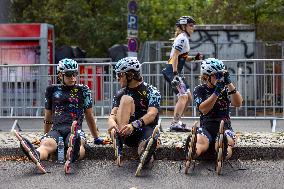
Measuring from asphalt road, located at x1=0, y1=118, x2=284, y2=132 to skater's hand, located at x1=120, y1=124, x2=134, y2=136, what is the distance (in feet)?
12.4

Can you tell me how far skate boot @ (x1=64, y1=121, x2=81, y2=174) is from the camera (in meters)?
8.79

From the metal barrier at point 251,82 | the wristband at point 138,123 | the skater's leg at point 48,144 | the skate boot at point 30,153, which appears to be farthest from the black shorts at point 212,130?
the metal barrier at point 251,82

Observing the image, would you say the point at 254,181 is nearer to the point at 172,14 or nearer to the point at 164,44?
the point at 164,44

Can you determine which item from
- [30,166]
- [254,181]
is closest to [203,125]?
[254,181]

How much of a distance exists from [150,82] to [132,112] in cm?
460

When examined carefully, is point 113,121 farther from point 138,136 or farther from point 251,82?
point 251,82

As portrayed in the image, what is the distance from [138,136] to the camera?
923 centimetres

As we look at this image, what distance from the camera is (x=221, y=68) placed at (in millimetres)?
9203

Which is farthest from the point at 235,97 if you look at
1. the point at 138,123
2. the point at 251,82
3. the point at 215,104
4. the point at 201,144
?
the point at 251,82

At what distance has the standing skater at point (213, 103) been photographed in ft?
29.6

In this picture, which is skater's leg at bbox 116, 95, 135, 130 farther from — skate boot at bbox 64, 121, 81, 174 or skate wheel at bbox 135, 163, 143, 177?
skate wheel at bbox 135, 163, 143, 177

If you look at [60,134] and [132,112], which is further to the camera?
[60,134]

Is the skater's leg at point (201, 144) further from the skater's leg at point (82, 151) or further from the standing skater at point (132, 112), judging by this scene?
the skater's leg at point (82, 151)

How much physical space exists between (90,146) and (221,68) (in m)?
1.92
